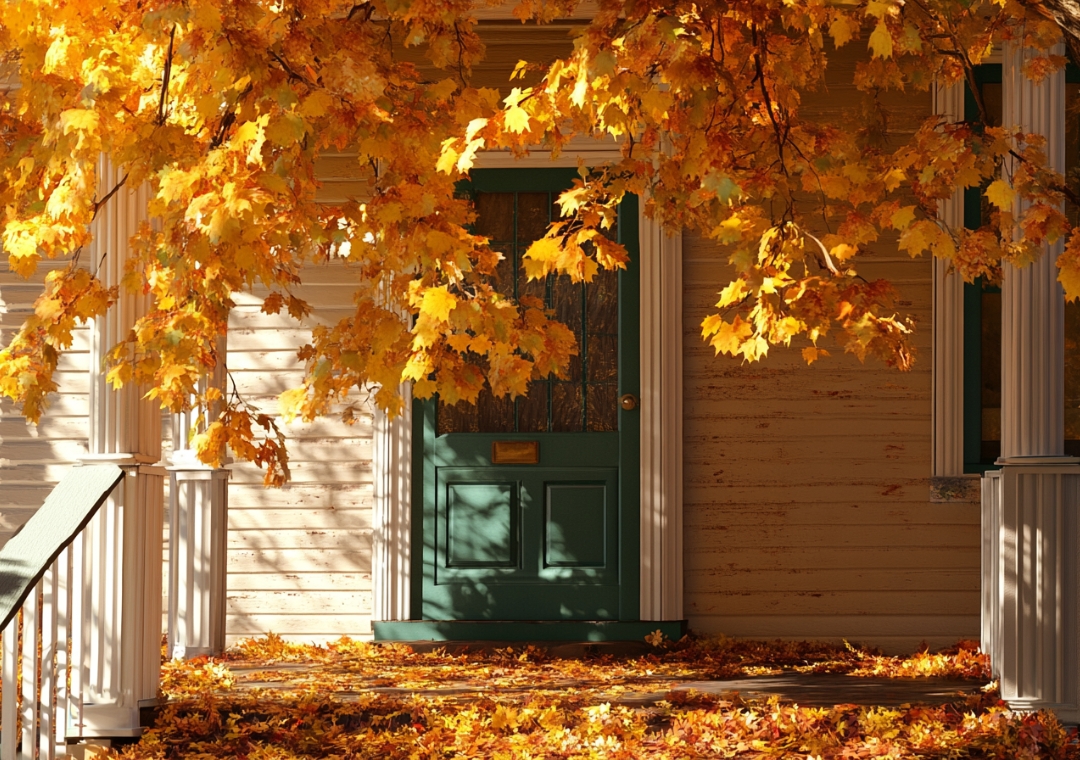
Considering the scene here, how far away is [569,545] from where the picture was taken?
6.56 m

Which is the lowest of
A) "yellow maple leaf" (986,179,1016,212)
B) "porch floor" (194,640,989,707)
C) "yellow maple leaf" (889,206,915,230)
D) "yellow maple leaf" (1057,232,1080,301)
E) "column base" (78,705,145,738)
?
"porch floor" (194,640,989,707)

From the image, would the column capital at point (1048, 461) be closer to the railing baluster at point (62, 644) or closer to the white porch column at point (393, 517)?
the white porch column at point (393, 517)

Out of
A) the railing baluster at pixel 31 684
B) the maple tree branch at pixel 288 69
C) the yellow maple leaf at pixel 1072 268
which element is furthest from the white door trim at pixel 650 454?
the maple tree branch at pixel 288 69

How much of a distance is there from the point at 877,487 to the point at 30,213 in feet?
14.8

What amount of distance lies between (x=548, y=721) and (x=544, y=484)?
220 centimetres

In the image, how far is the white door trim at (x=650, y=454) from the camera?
6.50 meters

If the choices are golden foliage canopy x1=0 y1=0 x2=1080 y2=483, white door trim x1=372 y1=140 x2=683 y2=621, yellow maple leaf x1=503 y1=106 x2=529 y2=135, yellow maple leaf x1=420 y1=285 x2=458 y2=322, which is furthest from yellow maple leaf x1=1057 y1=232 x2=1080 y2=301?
white door trim x1=372 y1=140 x2=683 y2=621

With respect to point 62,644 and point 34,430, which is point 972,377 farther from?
point 34,430

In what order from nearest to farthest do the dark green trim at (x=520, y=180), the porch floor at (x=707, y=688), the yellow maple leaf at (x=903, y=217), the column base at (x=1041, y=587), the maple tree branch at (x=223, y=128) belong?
the maple tree branch at (x=223, y=128) < the yellow maple leaf at (x=903, y=217) < the column base at (x=1041, y=587) < the porch floor at (x=707, y=688) < the dark green trim at (x=520, y=180)

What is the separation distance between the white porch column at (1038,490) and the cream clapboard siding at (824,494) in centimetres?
167

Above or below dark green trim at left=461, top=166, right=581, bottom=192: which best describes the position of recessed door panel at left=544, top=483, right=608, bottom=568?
below

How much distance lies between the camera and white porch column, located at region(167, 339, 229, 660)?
588 cm

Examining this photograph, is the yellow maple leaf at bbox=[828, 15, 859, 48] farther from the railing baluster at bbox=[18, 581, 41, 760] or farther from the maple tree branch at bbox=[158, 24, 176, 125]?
the railing baluster at bbox=[18, 581, 41, 760]

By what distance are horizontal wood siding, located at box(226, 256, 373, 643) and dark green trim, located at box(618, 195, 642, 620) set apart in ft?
4.53
